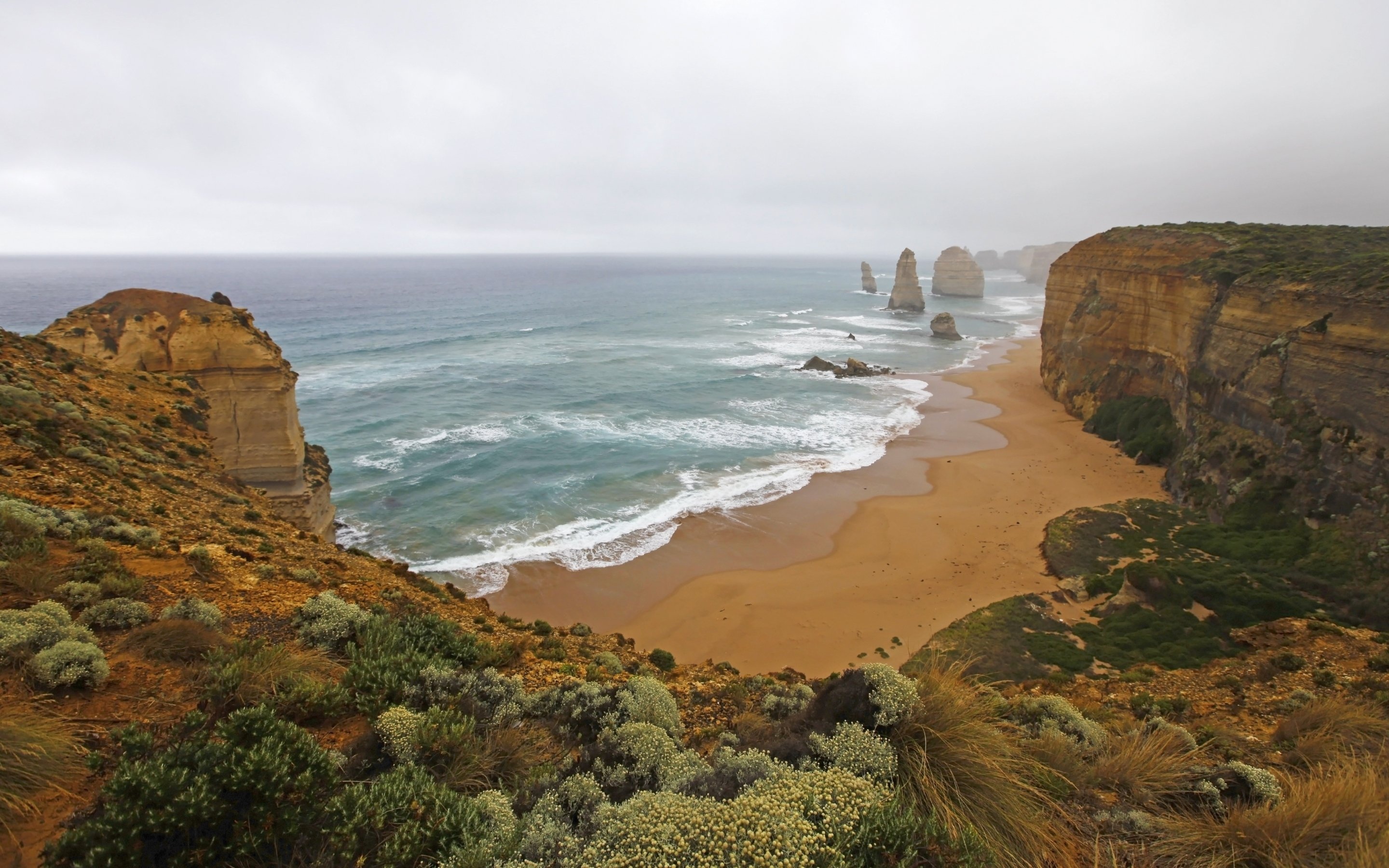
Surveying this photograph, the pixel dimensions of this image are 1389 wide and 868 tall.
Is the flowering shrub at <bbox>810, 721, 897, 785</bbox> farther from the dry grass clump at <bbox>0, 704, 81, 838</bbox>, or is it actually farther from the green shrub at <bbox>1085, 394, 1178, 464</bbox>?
the green shrub at <bbox>1085, 394, 1178, 464</bbox>

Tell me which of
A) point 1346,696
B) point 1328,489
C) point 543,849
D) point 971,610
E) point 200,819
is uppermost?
point 200,819

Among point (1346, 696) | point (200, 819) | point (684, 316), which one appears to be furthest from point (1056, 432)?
point (684, 316)

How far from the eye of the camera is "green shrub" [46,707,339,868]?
320 centimetres

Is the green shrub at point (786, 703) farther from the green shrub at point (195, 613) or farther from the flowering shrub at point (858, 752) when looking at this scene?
the green shrub at point (195, 613)

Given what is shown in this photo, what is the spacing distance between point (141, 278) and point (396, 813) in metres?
188

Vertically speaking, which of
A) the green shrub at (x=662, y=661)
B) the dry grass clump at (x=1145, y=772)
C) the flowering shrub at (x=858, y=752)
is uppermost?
the flowering shrub at (x=858, y=752)

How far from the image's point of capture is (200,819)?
11.2 feet

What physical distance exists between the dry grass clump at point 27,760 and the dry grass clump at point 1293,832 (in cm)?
755

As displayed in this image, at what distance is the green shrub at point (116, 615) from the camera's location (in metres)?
5.90

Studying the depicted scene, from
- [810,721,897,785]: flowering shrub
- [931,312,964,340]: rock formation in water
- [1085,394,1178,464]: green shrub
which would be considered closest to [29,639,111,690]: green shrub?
[810,721,897,785]: flowering shrub

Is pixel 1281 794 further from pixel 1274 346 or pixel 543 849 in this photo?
pixel 1274 346

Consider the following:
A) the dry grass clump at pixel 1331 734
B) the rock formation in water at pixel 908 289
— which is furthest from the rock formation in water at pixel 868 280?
the dry grass clump at pixel 1331 734

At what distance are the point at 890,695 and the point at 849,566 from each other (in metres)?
14.1

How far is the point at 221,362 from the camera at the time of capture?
1595 cm
